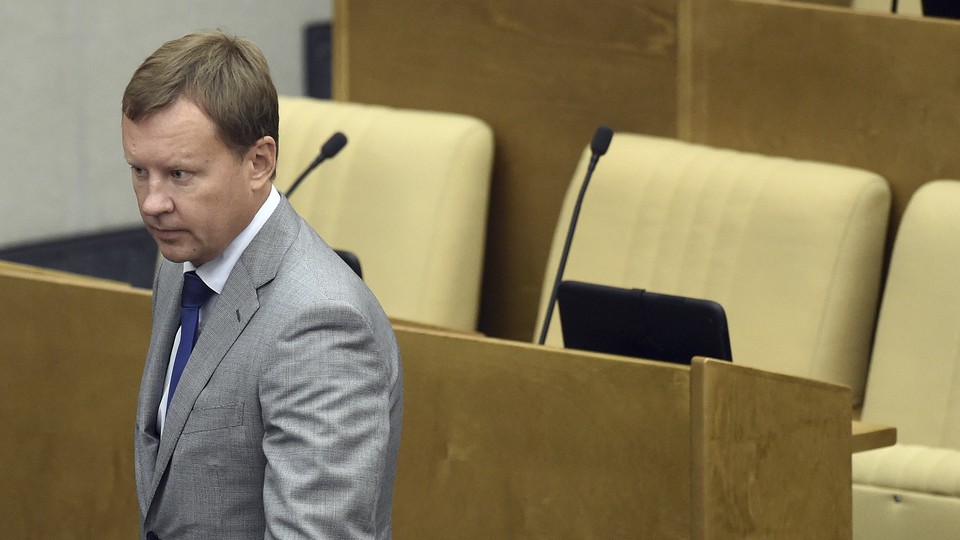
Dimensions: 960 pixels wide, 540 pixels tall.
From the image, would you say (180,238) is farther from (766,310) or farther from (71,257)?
(71,257)

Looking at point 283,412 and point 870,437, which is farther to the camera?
point 870,437

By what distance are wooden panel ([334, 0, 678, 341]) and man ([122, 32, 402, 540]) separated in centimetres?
168

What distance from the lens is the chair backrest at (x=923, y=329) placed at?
232cm

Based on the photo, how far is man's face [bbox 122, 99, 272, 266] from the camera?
3.54ft

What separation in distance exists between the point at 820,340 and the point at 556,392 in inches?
30.9

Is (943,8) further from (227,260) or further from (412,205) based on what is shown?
(227,260)

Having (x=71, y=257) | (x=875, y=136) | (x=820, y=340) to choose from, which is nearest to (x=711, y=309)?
(x=820, y=340)

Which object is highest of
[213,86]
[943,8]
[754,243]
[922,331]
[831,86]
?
[943,8]

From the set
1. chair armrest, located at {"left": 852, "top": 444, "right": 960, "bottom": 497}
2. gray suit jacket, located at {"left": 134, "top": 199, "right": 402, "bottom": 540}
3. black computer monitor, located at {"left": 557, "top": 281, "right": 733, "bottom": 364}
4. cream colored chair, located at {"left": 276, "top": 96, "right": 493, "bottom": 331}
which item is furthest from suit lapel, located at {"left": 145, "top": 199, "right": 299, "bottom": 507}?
cream colored chair, located at {"left": 276, "top": 96, "right": 493, "bottom": 331}

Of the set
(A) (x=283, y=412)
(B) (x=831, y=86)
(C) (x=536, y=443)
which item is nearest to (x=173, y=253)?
(A) (x=283, y=412)

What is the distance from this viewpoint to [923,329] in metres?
2.34

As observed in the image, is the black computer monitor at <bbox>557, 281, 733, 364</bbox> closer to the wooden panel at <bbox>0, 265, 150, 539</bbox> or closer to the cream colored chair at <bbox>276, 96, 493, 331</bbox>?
the wooden panel at <bbox>0, 265, 150, 539</bbox>

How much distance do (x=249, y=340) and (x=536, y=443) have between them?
72 centimetres

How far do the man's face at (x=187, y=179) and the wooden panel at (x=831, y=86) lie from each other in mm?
1573
